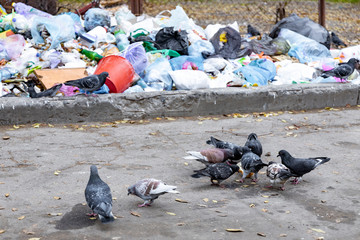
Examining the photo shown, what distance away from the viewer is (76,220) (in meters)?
3.97

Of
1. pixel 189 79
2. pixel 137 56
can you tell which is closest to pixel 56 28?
pixel 137 56

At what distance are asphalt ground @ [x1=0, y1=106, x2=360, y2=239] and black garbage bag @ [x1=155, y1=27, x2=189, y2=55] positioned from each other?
1.90m

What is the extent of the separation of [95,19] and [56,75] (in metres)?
2.30

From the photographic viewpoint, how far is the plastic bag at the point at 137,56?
7.89 meters

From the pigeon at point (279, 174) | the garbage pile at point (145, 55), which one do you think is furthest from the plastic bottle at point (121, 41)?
the pigeon at point (279, 174)

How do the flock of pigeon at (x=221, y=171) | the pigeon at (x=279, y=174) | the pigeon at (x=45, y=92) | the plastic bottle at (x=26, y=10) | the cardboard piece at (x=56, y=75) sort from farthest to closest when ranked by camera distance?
1. the plastic bottle at (x=26, y=10)
2. the cardboard piece at (x=56, y=75)
3. the pigeon at (x=45, y=92)
4. the pigeon at (x=279, y=174)
5. the flock of pigeon at (x=221, y=171)

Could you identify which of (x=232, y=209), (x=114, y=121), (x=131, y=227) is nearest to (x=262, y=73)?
(x=114, y=121)

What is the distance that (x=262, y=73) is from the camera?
27.1ft

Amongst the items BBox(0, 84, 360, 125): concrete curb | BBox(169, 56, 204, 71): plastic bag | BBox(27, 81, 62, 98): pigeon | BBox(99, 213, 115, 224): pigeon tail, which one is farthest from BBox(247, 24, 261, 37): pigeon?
BBox(99, 213, 115, 224): pigeon tail

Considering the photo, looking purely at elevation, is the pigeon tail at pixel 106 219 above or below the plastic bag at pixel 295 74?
below

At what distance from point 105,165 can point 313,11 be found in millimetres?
9404

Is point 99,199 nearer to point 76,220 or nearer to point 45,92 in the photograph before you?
point 76,220

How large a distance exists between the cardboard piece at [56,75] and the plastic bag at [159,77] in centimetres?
95

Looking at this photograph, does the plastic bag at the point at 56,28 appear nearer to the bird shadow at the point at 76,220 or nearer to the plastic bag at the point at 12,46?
the plastic bag at the point at 12,46
